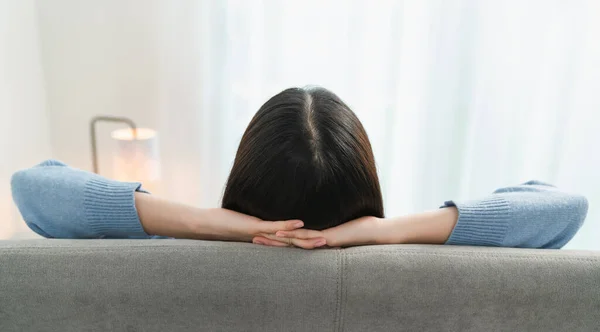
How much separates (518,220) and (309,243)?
378 mm

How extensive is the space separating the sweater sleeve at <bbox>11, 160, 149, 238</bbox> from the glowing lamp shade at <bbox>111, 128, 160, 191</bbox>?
28.1 inches

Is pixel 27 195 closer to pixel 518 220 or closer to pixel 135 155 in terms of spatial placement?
pixel 135 155

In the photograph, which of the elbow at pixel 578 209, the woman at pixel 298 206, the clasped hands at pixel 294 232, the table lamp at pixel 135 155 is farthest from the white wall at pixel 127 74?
the elbow at pixel 578 209

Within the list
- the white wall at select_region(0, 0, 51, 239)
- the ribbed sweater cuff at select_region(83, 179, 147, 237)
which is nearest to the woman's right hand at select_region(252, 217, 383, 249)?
the ribbed sweater cuff at select_region(83, 179, 147, 237)

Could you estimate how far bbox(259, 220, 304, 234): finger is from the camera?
2.64 feet

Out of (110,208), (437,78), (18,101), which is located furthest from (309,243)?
(18,101)

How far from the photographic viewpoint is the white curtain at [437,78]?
1734 mm

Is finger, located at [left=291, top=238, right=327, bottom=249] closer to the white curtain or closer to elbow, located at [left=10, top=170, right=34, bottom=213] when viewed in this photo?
elbow, located at [left=10, top=170, right=34, bottom=213]

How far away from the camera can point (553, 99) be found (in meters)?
1.82

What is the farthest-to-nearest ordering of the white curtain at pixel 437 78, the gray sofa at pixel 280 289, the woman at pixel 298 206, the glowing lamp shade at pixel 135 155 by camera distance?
the white curtain at pixel 437 78 → the glowing lamp shade at pixel 135 155 → the woman at pixel 298 206 → the gray sofa at pixel 280 289

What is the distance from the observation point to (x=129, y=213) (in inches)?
34.2

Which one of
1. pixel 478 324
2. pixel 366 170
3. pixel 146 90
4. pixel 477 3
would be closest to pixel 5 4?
pixel 146 90

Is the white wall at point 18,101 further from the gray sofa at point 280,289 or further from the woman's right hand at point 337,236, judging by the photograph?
the woman's right hand at point 337,236

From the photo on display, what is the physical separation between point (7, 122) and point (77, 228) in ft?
3.65
